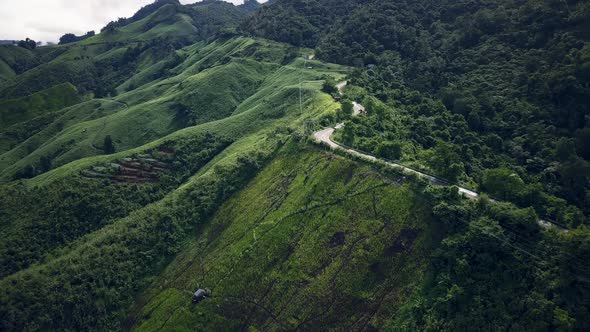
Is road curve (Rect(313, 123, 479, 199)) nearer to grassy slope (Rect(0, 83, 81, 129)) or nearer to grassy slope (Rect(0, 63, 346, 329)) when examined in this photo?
grassy slope (Rect(0, 63, 346, 329))

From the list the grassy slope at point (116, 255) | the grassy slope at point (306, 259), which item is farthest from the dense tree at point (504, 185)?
the grassy slope at point (116, 255)

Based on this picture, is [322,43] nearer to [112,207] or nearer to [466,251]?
[112,207]

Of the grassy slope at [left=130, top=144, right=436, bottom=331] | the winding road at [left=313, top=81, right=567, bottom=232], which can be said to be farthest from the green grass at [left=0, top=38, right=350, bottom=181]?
the grassy slope at [left=130, top=144, right=436, bottom=331]

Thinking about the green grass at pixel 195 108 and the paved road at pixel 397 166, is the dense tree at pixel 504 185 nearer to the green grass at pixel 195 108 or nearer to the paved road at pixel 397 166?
the paved road at pixel 397 166

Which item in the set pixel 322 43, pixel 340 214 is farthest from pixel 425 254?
pixel 322 43

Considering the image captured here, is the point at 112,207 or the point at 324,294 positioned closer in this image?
the point at 324,294

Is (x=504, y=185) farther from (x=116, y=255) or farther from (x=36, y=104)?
(x=36, y=104)

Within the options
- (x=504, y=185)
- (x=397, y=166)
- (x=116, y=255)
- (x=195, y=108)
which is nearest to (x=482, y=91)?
(x=397, y=166)
